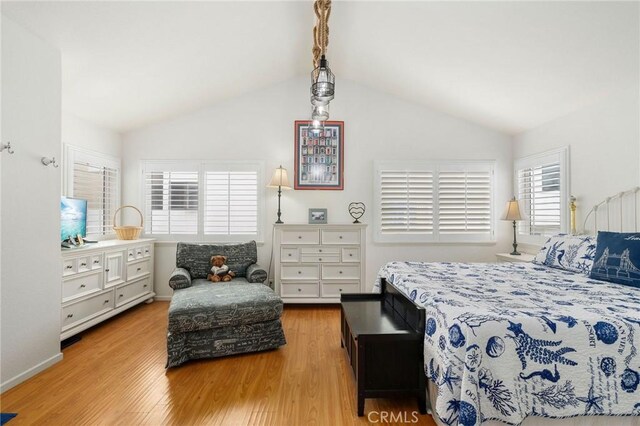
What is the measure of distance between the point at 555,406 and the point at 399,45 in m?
3.24

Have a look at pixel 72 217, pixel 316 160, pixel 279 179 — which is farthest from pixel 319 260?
pixel 72 217

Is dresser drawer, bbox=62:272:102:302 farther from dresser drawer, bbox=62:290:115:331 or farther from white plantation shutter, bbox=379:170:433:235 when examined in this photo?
white plantation shutter, bbox=379:170:433:235

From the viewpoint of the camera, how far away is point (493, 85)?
3465mm

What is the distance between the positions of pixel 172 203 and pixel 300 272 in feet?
6.92

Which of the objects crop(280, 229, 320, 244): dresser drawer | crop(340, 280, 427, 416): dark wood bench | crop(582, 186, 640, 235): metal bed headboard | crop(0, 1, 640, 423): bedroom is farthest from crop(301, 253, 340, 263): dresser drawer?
crop(582, 186, 640, 235): metal bed headboard

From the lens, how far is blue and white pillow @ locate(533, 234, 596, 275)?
2.60 m

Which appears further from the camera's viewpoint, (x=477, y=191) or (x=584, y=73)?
(x=477, y=191)

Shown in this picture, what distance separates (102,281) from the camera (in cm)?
331

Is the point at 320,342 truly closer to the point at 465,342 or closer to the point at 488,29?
the point at 465,342

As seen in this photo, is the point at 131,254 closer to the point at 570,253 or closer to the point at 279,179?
the point at 279,179

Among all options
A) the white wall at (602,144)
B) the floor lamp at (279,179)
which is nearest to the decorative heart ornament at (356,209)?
the floor lamp at (279,179)

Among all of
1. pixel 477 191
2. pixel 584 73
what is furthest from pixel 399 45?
pixel 477 191

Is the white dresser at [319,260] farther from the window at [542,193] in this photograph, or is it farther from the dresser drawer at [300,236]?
the window at [542,193]

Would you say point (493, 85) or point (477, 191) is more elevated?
point (493, 85)
